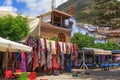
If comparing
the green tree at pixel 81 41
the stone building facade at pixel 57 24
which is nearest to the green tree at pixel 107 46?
the green tree at pixel 81 41

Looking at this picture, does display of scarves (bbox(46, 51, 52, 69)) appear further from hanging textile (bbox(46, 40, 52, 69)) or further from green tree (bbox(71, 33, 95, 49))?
green tree (bbox(71, 33, 95, 49))

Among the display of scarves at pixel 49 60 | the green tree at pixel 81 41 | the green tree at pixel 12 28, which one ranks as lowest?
the display of scarves at pixel 49 60

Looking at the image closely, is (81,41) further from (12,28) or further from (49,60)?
(12,28)

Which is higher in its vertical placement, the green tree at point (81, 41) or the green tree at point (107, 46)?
the green tree at point (81, 41)

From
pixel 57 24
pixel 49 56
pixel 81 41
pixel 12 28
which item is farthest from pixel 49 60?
pixel 81 41

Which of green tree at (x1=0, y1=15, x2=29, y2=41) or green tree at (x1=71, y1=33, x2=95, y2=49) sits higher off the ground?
green tree at (x1=0, y1=15, x2=29, y2=41)

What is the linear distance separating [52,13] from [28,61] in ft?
60.0

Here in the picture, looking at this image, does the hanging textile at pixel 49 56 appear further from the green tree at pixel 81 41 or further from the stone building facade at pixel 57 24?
the green tree at pixel 81 41

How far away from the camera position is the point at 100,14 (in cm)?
2269

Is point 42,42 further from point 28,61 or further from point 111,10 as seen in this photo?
point 111,10

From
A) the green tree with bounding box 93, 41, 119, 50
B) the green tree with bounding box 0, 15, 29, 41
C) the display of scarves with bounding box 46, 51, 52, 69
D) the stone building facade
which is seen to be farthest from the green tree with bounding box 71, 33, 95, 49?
the green tree with bounding box 0, 15, 29, 41

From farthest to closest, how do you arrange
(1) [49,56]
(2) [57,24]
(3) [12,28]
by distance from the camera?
(2) [57,24] < (1) [49,56] < (3) [12,28]

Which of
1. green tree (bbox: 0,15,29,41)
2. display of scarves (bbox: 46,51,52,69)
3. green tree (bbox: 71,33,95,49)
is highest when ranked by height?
green tree (bbox: 0,15,29,41)

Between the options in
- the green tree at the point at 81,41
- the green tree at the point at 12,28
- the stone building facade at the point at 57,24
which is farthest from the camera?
the green tree at the point at 81,41
